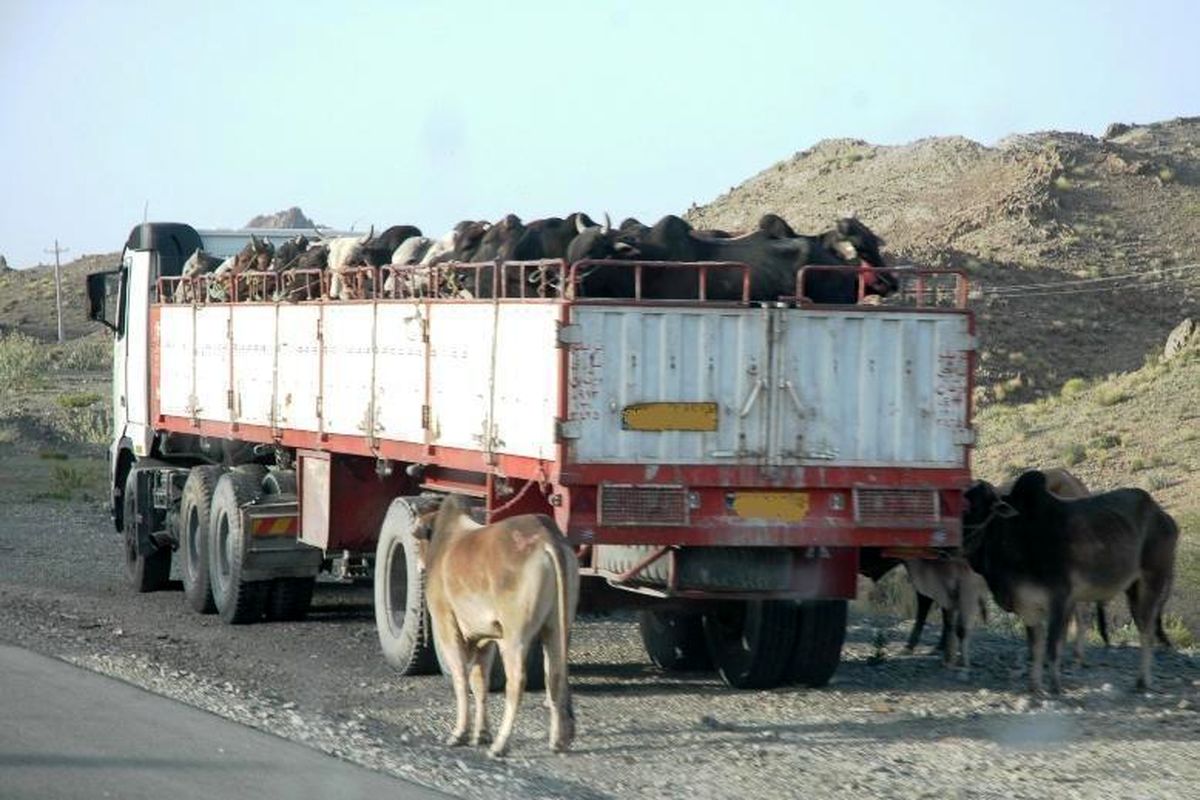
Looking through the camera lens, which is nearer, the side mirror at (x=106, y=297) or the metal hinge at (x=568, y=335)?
the metal hinge at (x=568, y=335)

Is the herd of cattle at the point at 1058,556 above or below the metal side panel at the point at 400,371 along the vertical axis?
below

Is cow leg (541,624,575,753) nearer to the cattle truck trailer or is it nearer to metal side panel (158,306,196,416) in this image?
the cattle truck trailer

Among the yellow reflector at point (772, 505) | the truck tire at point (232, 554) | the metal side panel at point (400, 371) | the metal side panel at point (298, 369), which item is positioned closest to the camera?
the yellow reflector at point (772, 505)

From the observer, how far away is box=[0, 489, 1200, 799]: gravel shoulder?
31.4 ft

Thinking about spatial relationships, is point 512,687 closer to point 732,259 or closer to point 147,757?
point 147,757

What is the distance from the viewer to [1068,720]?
37.4ft

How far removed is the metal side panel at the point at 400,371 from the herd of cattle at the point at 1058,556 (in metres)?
3.15

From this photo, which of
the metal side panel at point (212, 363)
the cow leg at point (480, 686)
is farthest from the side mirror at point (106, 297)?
the cow leg at point (480, 686)

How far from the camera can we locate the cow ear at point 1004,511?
12484 mm

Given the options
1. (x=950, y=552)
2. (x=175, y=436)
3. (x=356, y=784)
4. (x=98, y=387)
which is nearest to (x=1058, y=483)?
(x=950, y=552)

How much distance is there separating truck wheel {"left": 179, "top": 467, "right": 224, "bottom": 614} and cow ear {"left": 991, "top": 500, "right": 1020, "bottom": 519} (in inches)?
299

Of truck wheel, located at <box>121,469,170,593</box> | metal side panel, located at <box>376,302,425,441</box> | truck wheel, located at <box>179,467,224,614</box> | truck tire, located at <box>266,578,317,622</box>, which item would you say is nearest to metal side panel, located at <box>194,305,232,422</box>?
truck wheel, located at <box>179,467,224,614</box>

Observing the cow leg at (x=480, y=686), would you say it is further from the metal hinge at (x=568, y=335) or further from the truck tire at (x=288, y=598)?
the truck tire at (x=288, y=598)

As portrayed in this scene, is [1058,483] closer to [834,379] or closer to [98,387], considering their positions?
[834,379]
